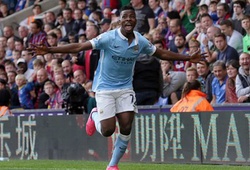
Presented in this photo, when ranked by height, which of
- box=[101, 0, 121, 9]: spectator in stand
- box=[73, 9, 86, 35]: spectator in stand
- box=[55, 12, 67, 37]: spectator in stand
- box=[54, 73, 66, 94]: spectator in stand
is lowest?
box=[54, 73, 66, 94]: spectator in stand

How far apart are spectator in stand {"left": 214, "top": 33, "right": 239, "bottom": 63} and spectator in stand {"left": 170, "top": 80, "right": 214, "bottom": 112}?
170 cm

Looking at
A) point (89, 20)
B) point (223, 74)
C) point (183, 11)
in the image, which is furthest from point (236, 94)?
point (89, 20)

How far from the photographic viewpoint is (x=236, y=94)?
15773mm

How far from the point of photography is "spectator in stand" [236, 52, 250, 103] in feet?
50.5

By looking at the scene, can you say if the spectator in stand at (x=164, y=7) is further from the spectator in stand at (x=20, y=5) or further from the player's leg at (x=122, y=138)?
the spectator in stand at (x=20, y=5)

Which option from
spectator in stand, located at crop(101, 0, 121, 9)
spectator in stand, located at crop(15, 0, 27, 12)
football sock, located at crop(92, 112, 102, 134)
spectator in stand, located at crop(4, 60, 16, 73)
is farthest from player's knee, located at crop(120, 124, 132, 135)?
spectator in stand, located at crop(15, 0, 27, 12)

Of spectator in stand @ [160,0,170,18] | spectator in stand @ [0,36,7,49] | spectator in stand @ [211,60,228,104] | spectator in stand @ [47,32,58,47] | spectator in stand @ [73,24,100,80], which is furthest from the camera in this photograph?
spectator in stand @ [0,36,7,49]

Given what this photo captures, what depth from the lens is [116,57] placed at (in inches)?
500

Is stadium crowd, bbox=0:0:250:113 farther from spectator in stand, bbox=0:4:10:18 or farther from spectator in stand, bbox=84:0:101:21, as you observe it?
spectator in stand, bbox=0:4:10:18

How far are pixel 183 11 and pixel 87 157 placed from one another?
5.13m

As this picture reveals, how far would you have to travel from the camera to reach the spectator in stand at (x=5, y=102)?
18.7 m

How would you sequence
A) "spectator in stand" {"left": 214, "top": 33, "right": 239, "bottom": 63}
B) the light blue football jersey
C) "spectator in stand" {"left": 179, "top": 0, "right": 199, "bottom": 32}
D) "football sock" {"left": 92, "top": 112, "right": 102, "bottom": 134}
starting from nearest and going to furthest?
the light blue football jersey
"football sock" {"left": 92, "top": 112, "right": 102, "bottom": 134}
"spectator in stand" {"left": 214, "top": 33, "right": 239, "bottom": 63}
"spectator in stand" {"left": 179, "top": 0, "right": 199, "bottom": 32}

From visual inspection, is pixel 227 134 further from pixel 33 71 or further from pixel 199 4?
pixel 33 71

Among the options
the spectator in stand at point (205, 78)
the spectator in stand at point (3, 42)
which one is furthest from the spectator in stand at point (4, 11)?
the spectator in stand at point (205, 78)
